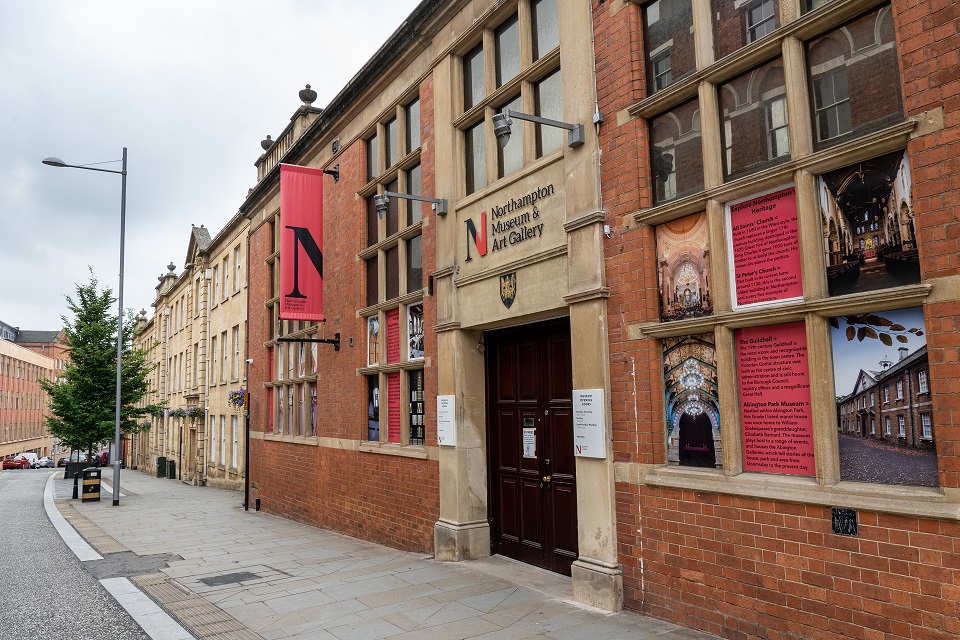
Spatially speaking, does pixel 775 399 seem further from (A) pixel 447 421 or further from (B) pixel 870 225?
(A) pixel 447 421

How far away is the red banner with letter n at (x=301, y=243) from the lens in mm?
13328

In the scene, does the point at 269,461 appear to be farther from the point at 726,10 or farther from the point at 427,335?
the point at 726,10

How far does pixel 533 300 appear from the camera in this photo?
25.1 ft

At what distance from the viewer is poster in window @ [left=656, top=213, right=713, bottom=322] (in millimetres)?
5645

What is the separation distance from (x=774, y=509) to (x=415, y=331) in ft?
21.4

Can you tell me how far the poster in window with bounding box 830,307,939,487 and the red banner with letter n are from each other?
417 inches

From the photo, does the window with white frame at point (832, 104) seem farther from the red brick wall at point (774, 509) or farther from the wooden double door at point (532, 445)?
the wooden double door at point (532, 445)

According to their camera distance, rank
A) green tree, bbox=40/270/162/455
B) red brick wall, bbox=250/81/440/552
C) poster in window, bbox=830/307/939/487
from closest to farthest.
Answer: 1. poster in window, bbox=830/307/939/487
2. red brick wall, bbox=250/81/440/552
3. green tree, bbox=40/270/162/455

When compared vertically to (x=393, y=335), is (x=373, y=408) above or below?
below

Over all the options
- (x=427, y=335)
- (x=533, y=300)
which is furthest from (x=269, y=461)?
(x=533, y=300)

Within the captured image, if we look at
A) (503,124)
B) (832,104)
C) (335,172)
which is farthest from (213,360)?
(832,104)

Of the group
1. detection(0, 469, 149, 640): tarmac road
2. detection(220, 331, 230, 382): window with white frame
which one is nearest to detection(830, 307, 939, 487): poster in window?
detection(0, 469, 149, 640): tarmac road

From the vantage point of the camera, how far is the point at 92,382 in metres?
25.4

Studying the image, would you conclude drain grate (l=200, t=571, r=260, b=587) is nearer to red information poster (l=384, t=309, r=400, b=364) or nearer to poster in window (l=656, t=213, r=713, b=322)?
red information poster (l=384, t=309, r=400, b=364)
